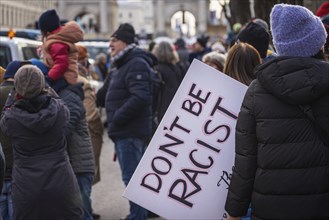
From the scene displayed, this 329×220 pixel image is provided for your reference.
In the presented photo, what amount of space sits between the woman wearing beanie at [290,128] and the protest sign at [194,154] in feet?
2.02

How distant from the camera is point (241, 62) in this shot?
4754 millimetres

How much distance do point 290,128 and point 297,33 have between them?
1.68 ft

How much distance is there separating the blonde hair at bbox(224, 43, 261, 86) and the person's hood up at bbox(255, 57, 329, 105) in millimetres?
1264

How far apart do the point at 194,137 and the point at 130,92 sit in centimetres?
284

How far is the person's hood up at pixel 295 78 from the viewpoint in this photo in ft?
10.9

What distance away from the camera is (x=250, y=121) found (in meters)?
3.54

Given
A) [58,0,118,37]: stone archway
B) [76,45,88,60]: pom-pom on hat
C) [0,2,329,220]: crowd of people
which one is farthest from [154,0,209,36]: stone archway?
[0,2,329,220]: crowd of people

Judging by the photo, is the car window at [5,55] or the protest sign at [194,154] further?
the car window at [5,55]

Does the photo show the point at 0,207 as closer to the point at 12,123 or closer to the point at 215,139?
the point at 12,123

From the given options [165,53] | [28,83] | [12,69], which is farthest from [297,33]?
[165,53]

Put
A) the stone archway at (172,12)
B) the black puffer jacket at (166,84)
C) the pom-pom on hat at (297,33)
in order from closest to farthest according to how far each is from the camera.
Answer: the pom-pom on hat at (297,33)
the black puffer jacket at (166,84)
the stone archway at (172,12)

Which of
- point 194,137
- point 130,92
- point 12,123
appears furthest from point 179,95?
point 130,92

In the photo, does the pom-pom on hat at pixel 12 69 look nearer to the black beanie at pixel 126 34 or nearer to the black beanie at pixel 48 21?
the black beanie at pixel 48 21

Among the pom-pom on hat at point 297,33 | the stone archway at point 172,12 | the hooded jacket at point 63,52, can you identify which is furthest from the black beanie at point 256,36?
the stone archway at point 172,12
